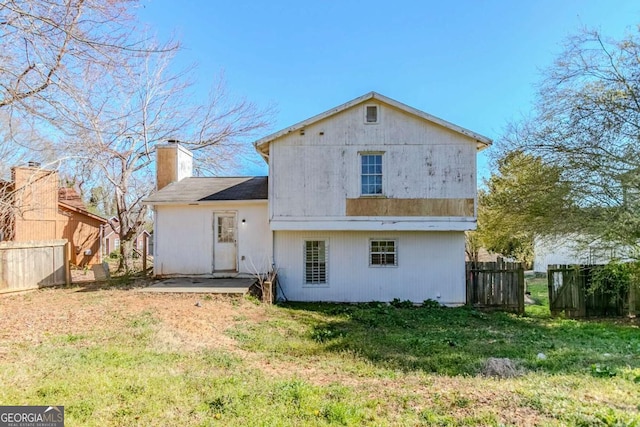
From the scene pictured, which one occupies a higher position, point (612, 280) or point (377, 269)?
point (377, 269)

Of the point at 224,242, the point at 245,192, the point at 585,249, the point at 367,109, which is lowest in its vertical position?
the point at 585,249

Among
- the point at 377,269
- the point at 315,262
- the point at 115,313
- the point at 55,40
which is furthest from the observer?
the point at 315,262

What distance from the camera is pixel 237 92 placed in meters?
21.6

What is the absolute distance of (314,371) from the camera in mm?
5344

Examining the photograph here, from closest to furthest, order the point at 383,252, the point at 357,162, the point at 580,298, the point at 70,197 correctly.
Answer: the point at 580,298
the point at 357,162
the point at 383,252
the point at 70,197

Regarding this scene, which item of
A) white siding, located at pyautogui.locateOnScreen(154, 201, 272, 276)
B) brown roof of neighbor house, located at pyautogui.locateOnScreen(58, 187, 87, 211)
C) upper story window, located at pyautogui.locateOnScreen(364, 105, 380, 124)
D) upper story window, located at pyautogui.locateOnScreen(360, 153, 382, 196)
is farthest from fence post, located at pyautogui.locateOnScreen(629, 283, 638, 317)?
brown roof of neighbor house, located at pyautogui.locateOnScreen(58, 187, 87, 211)

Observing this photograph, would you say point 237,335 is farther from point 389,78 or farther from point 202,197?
point 389,78

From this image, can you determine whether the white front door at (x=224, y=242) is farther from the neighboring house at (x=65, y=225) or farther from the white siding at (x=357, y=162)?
the neighboring house at (x=65, y=225)

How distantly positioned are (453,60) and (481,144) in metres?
4.09

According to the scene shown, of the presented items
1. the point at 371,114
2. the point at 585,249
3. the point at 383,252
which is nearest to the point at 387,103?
the point at 371,114

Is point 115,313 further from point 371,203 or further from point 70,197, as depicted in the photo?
point 70,197

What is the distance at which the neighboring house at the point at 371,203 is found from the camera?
11.3m

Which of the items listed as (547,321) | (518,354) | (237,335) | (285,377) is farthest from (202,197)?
(547,321)

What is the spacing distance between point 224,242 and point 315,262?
3440mm
